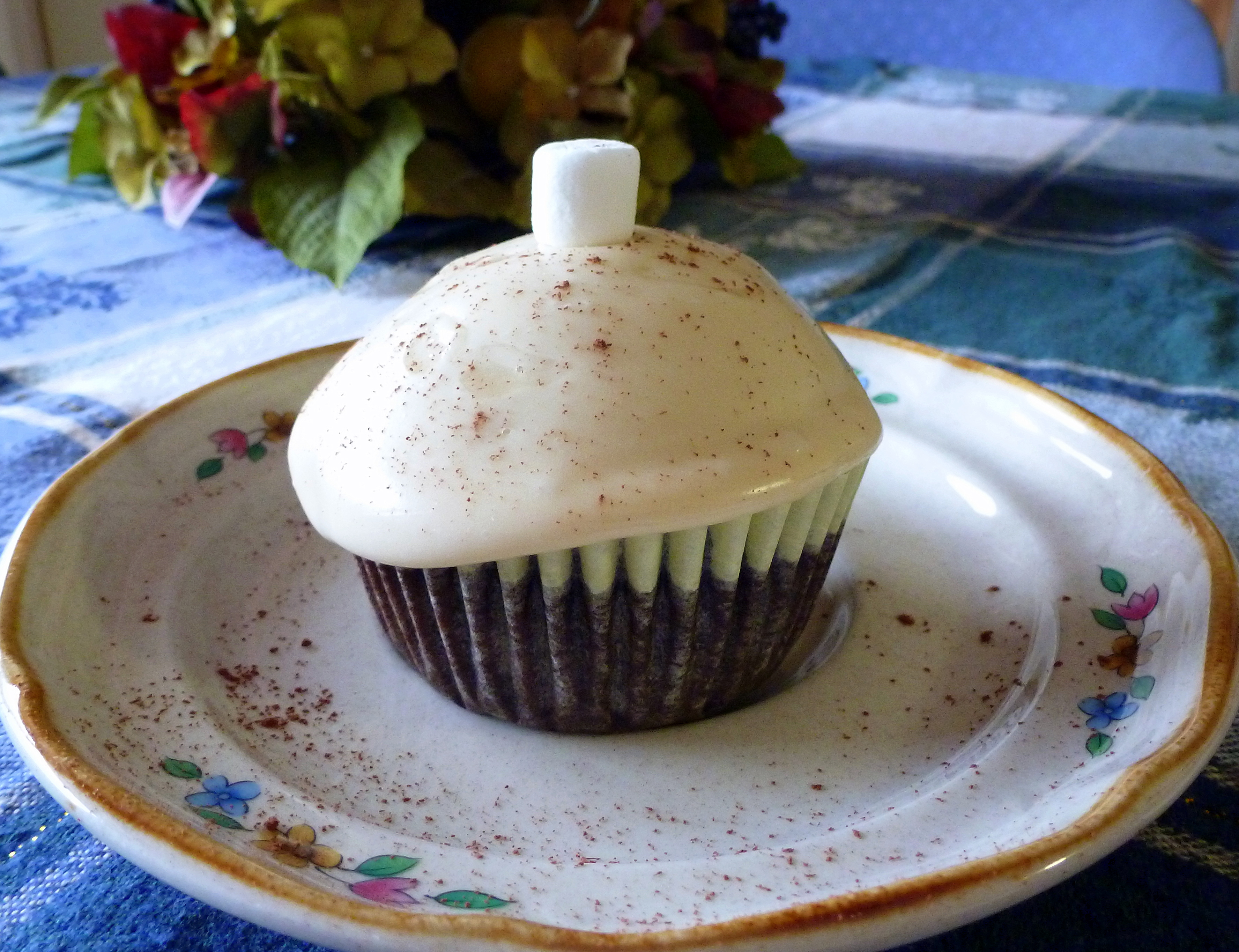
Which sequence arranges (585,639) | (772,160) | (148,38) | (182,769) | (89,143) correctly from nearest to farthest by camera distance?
(182,769) < (585,639) < (148,38) < (89,143) < (772,160)

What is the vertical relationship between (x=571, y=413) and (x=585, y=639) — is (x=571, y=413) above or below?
above

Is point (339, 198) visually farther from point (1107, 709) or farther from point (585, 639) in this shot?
point (1107, 709)

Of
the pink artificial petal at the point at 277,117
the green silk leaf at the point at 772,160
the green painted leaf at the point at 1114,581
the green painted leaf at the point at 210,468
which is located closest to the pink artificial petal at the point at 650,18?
the green silk leaf at the point at 772,160

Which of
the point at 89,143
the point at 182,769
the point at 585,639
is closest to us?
the point at 182,769

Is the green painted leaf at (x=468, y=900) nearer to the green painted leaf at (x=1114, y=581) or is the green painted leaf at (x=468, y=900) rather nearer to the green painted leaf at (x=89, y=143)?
the green painted leaf at (x=1114, y=581)

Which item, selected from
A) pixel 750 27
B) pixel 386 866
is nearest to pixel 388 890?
pixel 386 866

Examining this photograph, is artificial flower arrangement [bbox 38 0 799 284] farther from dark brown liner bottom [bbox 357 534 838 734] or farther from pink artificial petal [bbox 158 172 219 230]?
dark brown liner bottom [bbox 357 534 838 734]
